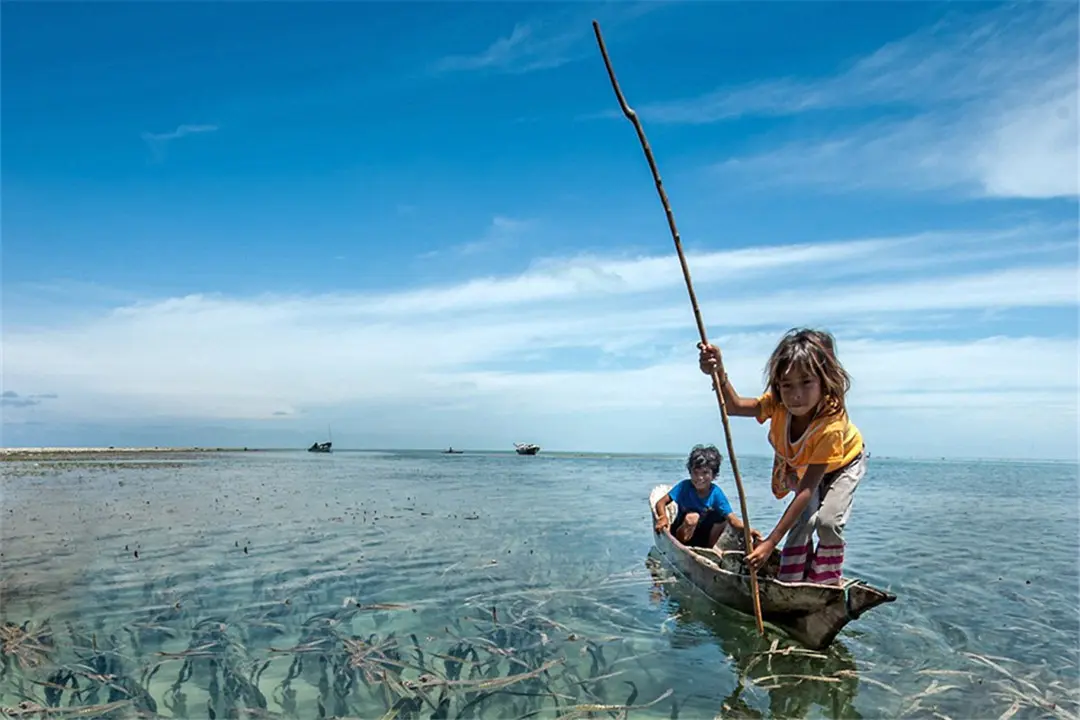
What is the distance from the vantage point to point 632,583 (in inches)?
435

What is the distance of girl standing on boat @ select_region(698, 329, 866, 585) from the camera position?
21.4 feet

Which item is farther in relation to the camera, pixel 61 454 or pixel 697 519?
pixel 61 454

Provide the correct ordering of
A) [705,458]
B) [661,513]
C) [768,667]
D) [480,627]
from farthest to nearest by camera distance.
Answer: [661,513] → [705,458] → [480,627] → [768,667]

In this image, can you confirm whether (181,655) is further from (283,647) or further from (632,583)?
(632,583)

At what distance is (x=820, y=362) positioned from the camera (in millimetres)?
6480

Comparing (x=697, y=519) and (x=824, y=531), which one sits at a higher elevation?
(x=824, y=531)

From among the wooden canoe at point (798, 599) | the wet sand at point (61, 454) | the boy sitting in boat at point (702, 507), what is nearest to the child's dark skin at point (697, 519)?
the boy sitting in boat at point (702, 507)

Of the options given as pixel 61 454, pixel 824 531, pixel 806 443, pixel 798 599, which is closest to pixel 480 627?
pixel 798 599

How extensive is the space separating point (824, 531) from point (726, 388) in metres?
1.78

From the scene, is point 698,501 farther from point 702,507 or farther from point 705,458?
point 705,458

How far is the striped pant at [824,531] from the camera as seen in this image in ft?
22.1

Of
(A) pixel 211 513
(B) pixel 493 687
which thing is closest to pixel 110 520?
(A) pixel 211 513

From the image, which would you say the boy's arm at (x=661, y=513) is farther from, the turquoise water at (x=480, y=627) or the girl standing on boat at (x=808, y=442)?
the girl standing on boat at (x=808, y=442)

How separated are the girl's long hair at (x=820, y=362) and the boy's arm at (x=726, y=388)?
2.00 ft
